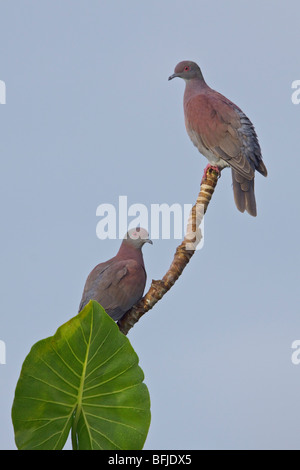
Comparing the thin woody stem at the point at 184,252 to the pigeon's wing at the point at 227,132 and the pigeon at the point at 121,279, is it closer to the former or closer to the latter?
the pigeon at the point at 121,279

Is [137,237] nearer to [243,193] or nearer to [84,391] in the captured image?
[243,193]

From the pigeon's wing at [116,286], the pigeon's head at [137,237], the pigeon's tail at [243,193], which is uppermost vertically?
the pigeon's tail at [243,193]

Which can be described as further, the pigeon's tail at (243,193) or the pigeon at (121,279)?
the pigeon's tail at (243,193)

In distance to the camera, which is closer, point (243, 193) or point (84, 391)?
point (84, 391)

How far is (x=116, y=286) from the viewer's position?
18.4 feet

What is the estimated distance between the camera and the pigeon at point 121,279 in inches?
219

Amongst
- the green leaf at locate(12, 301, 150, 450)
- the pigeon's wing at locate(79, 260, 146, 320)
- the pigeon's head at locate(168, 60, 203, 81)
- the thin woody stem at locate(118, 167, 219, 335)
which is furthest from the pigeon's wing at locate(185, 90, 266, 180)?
the green leaf at locate(12, 301, 150, 450)

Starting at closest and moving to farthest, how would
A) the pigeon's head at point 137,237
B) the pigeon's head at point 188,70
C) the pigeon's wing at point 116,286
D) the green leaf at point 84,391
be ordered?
the green leaf at point 84,391
the pigeon's wing at point 116,286
the pigeon's head at point 137,237
the pigeon's head at point 188,70

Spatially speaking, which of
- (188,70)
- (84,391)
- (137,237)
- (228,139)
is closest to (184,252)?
(137,237)

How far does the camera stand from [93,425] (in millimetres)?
4500

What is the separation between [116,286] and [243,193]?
1539 millimetres

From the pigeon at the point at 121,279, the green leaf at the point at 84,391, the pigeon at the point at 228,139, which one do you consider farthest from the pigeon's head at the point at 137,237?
the green leaf at the point at 84,391

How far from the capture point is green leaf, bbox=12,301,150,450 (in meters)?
4.27
